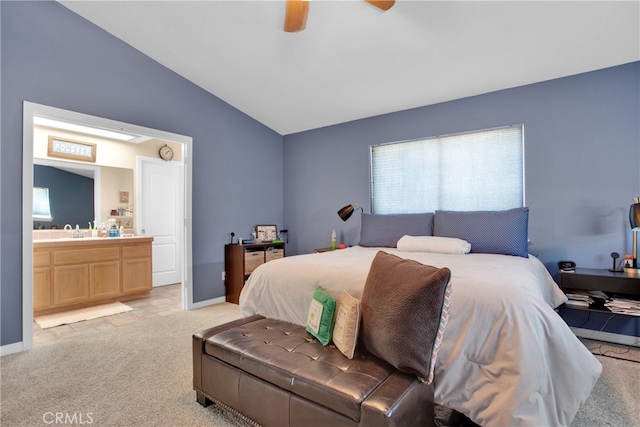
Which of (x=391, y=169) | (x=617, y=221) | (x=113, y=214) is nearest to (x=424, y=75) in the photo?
(x=391, y=169)

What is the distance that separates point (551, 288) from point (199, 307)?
374 centimetres

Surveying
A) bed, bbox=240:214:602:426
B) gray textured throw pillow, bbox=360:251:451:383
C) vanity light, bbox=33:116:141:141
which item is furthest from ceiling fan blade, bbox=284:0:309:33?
vanity light, bbox=33:116:141:141

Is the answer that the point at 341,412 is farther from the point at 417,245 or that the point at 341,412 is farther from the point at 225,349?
the point at 417,245

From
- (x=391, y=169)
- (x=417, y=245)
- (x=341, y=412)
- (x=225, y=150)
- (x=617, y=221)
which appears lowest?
(x=341, y=412)

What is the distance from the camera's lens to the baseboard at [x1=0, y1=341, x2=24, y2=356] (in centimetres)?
255

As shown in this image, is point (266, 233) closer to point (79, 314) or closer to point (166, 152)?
point (166, 152)

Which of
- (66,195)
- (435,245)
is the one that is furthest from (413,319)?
(66,195)

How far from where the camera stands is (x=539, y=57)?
281cm

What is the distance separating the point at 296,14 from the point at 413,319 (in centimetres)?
212

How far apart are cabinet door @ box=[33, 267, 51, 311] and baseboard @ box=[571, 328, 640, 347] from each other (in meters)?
5.51

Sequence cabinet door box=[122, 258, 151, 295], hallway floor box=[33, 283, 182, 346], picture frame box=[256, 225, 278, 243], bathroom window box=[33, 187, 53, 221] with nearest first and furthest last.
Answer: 1. hallway floor box=[33, 283, 182, 346]
2. bathroom window box=[33, 187, 53, 221]
3. cabinet door box=[122, 258, 151, 295]
4. picture frame box=[256, 225, 278, 243]

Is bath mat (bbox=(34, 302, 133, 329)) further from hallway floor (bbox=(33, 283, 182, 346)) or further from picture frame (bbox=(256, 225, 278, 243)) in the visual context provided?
picture frame (bbox=(256, 225, 278, 243))

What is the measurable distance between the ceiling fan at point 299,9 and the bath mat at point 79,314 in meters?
3.71

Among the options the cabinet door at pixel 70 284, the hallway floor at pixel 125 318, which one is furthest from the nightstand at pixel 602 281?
the cabinet door at pixel 70 284
